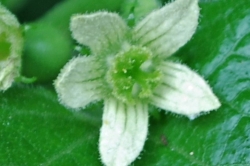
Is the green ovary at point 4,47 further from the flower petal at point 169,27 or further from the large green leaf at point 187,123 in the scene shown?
the flower petal at point 169,27

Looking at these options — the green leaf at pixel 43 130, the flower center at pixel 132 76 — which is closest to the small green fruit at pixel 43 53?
the green leaf at pixel 43 130

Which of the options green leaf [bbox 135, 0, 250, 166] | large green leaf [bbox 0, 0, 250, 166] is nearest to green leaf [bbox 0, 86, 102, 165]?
large green leaf [bbox 0, 0, 250, 166]

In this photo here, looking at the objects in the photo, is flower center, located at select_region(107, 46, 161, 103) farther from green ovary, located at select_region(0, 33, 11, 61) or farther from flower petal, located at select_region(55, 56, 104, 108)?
green ovary, located at select_region(0, 33, 11, 61)


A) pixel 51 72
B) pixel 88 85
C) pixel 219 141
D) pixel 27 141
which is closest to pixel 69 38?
pixel 51 72

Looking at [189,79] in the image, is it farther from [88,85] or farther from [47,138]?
[47,138]

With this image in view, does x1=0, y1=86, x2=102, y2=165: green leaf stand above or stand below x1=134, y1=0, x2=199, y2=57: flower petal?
below
